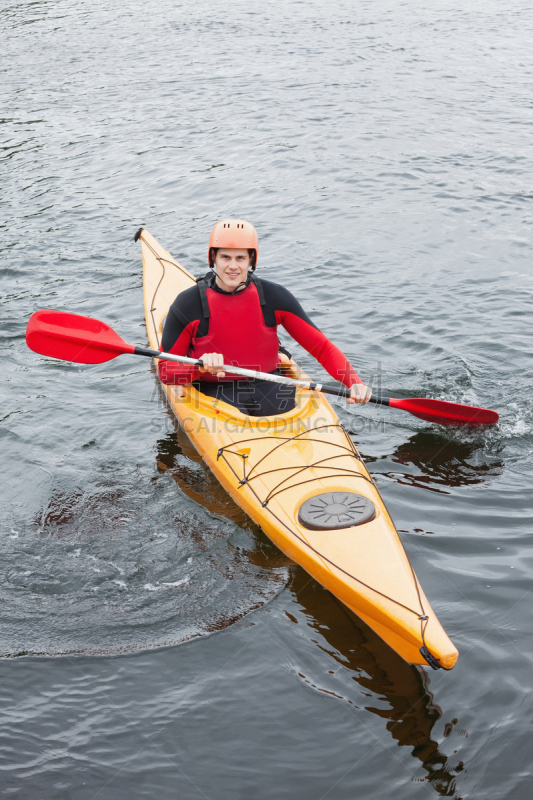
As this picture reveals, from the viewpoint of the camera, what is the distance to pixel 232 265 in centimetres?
413

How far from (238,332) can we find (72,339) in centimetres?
121

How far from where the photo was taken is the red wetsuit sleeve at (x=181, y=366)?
171 inches

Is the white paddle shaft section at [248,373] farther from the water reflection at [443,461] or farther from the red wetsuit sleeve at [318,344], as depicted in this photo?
the water reflection at [443,461]

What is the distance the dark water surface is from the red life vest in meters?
0.83

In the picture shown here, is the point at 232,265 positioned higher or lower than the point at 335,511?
higher

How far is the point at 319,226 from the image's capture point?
27.7 feet

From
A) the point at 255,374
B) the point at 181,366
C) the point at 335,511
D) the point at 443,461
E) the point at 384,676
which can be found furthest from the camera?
the point at 443,461

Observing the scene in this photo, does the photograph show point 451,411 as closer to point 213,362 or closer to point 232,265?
point 213,362

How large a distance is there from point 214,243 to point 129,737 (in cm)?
266

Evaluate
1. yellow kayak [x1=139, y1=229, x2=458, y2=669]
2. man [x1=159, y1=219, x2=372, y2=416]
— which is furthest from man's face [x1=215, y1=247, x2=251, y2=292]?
yellow kayak [x1=139, y1=229, x2=458, y2=669]

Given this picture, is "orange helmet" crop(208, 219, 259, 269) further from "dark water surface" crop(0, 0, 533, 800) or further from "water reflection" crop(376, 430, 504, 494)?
"water reflection" crop(376, 430, 504, 494)

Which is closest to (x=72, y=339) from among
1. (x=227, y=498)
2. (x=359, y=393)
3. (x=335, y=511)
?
(x=227, y=498)

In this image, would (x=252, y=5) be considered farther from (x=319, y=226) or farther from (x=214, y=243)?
(x=214, y=243)

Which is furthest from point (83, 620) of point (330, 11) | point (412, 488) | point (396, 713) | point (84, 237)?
point (330, 11)
